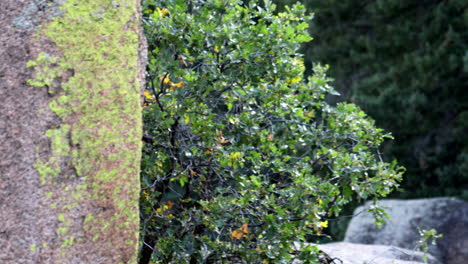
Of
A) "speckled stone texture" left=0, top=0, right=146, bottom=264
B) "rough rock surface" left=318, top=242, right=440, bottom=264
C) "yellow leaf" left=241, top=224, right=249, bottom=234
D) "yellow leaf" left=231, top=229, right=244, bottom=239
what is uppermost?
"speckled stone texture" left=0, top=0, right=146, bottom=264

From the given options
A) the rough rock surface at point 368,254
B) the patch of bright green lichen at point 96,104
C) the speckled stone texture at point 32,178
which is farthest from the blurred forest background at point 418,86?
the speckled stone texture at point 32,178

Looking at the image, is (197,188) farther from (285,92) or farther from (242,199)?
(285,92)

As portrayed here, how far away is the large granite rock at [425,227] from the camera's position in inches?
286

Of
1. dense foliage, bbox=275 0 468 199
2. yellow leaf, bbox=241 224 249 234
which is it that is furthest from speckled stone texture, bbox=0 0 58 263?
dense foliage, bbox=275 0 468 199

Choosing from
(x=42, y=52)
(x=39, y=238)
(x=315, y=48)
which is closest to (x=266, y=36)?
(x=42, y=52)

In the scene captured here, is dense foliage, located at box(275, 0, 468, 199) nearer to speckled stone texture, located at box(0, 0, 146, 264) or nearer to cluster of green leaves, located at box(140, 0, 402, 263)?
cluster of green leaves, located at box(140, 0, 402, 263)

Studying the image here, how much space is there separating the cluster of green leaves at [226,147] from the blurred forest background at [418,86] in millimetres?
5675

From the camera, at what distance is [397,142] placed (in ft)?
30.9

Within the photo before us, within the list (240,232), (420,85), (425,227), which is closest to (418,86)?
(420,85)

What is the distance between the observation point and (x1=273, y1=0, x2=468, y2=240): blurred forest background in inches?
345

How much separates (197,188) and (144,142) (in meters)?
0.46

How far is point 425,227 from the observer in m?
7.46

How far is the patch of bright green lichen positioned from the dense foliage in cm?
698

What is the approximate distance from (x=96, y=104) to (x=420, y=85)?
7.69m
